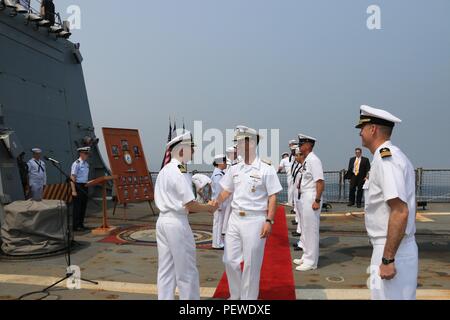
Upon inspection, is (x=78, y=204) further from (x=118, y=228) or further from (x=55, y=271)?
(x=55, y=271)

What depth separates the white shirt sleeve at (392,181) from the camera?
2.52 meters

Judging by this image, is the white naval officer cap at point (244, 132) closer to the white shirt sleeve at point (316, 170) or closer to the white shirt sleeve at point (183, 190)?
the white shirt sleeve at point (183, 190)

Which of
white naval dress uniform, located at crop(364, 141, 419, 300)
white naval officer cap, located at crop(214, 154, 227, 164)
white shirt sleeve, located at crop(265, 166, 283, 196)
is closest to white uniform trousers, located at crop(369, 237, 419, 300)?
white naval dress uniform, located at crop(364, 141, 419, 300)

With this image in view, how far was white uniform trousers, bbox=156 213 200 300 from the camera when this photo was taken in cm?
367

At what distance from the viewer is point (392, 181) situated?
2555 millimetres

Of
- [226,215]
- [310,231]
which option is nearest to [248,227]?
[310,231]

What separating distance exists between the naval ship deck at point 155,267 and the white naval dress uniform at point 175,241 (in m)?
0.81

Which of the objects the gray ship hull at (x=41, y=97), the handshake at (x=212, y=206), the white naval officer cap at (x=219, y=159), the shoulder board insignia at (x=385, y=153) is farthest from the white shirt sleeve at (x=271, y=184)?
the gray ship hull at (x=41, y=97)

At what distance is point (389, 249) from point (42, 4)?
39.8ft

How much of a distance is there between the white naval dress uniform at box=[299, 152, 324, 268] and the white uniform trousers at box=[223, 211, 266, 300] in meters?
1.99

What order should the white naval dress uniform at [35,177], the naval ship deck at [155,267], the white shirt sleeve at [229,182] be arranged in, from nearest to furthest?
the white shirt sleeve at [229,182]
the naval ship deck at [155,267]
the white naval dress uniform at [35,177]

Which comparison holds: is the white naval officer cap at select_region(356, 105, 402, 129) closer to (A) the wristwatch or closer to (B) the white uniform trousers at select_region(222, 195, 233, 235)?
(A) the wristwatch

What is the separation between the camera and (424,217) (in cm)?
1077

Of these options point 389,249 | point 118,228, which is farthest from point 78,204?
point 389,249
